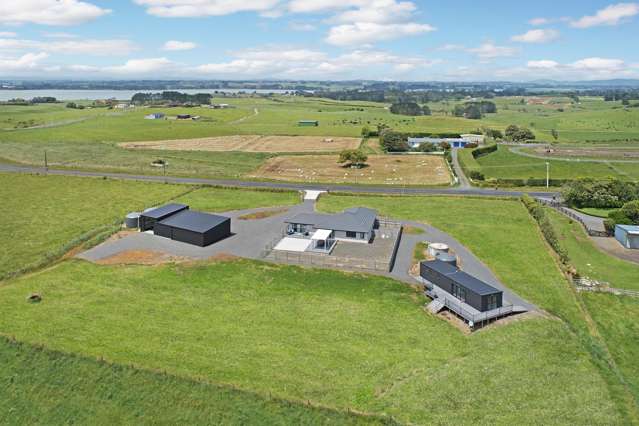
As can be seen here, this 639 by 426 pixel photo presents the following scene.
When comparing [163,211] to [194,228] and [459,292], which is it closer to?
[194,228]

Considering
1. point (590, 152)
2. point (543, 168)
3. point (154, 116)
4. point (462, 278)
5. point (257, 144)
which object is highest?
point (154, 116)

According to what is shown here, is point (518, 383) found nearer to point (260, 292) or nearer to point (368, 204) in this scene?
point (260, 292)

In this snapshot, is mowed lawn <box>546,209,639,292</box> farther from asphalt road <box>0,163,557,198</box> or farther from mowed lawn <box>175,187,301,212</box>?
mowed lawn <box>175,187,301,212</box>

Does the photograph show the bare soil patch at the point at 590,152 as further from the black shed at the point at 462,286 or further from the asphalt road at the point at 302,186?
the black shed at the point at 462,286

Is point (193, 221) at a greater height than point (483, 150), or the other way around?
point (483, 150)

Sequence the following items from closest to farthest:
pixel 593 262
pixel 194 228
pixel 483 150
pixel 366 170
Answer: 1. pixel 593 262
2. pixel 194 228
3. pixel 366 170
4. pixel 483 150

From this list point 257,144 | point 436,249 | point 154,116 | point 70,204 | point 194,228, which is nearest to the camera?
point 436,249

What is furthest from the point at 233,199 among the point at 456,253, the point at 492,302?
the point at 492,302

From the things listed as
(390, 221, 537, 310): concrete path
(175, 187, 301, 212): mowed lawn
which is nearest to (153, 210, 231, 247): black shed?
(175, 187, 301, 212): mowed lawn
